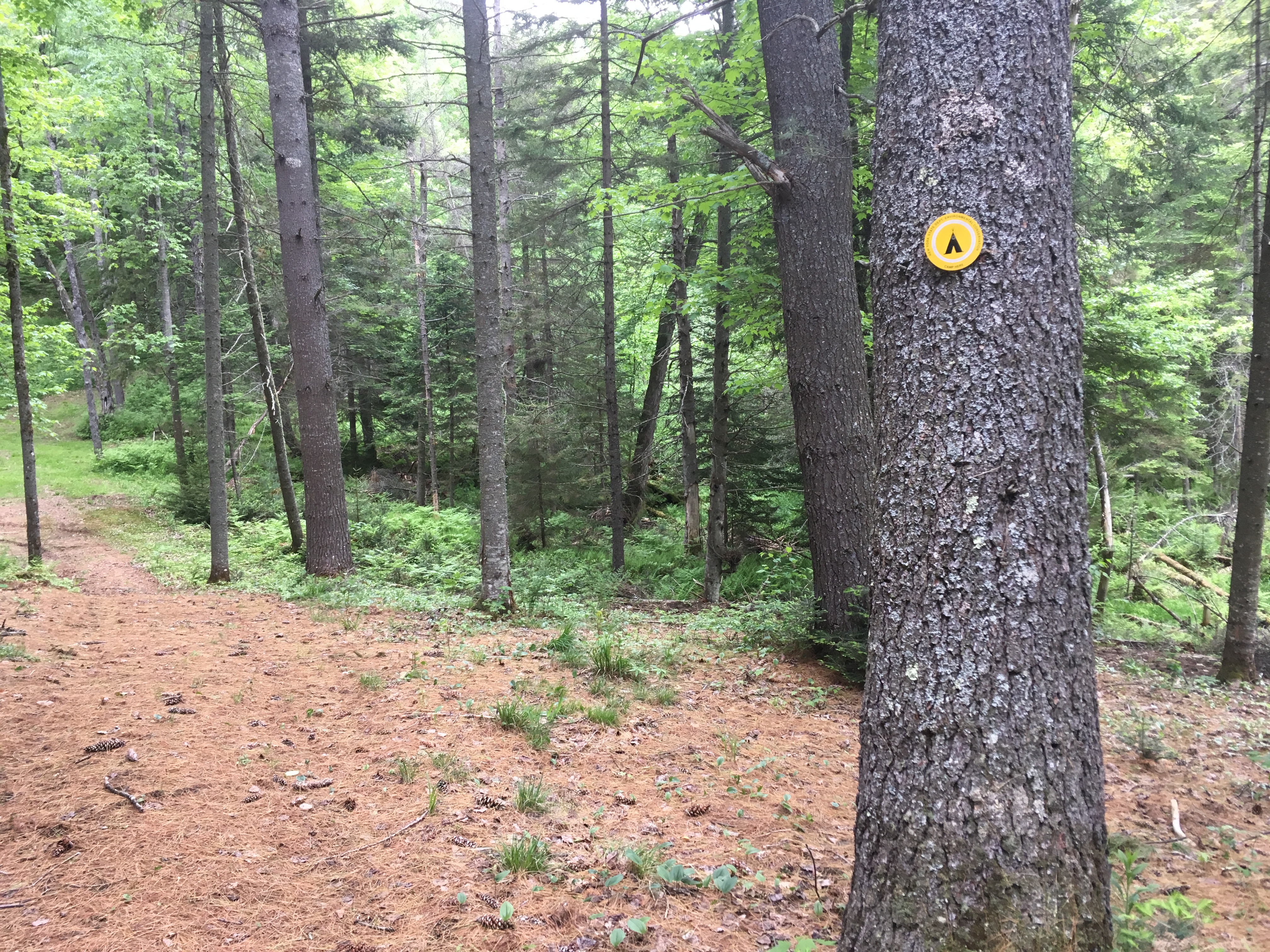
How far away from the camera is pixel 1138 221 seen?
1094cm

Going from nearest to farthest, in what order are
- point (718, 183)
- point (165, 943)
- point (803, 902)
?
point (165, 943) → point (803, 902) → point (718, 183)

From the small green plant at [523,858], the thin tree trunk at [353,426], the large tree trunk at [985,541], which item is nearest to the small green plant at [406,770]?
the small green plant at [523,858]

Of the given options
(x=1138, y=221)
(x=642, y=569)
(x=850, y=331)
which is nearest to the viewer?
(x=850, y=331)

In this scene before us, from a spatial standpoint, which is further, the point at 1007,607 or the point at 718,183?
the point at 718,183

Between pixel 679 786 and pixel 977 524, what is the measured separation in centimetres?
253

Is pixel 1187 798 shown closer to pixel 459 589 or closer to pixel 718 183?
pixel 718 183

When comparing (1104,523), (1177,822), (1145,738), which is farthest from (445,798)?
(1104,523)

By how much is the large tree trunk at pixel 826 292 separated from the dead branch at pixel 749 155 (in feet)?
0.31

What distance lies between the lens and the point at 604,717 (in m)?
4.72

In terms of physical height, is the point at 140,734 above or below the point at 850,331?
below

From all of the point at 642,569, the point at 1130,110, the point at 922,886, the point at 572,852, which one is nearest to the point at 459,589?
the point at 642,569

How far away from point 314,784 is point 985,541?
354 centimetres

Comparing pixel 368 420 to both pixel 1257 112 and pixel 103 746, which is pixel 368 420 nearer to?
pixel 103 746

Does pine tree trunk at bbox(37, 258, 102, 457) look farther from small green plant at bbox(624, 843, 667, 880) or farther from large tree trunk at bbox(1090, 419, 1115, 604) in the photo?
large tree trunk at bbox(1090, 419, 1115, 604)
